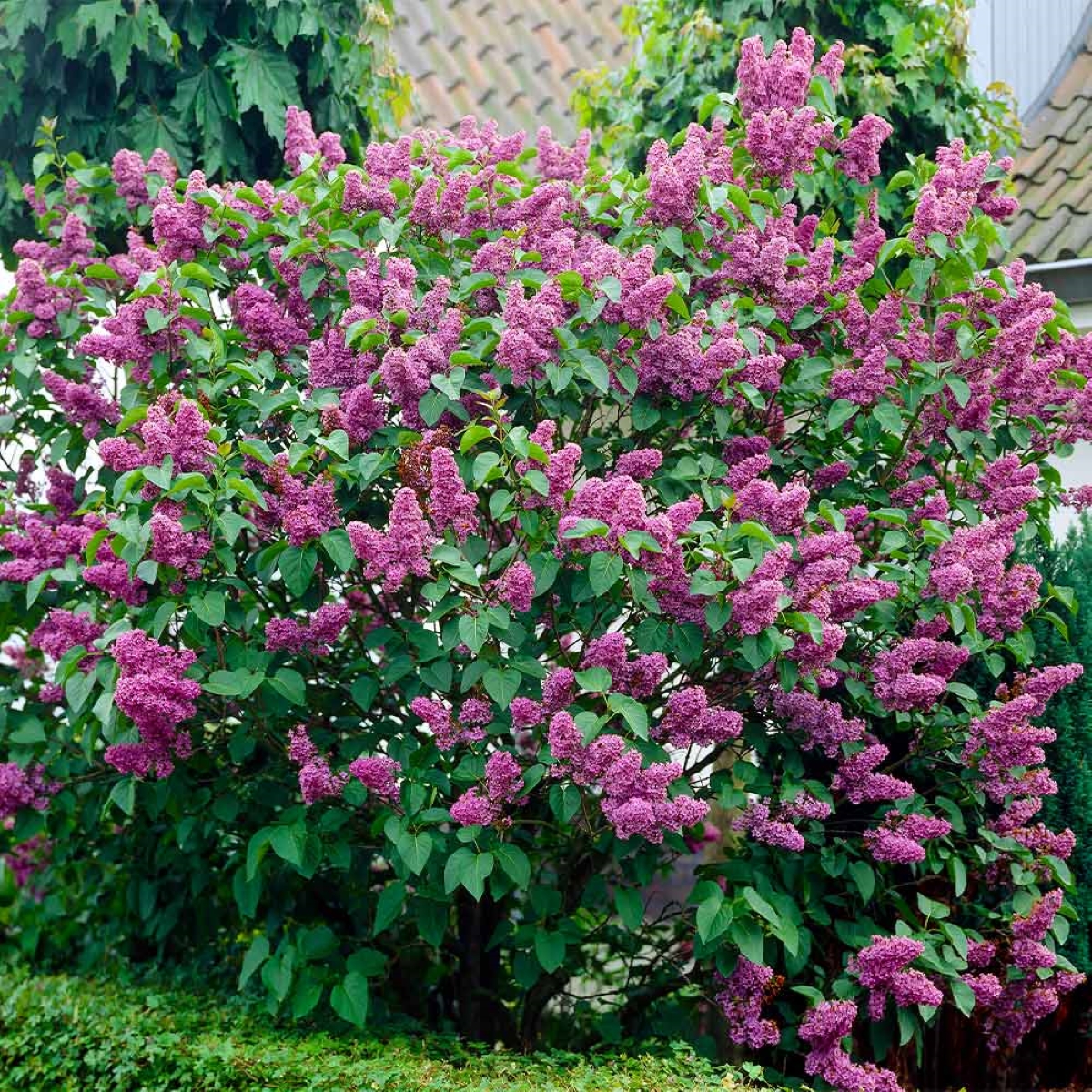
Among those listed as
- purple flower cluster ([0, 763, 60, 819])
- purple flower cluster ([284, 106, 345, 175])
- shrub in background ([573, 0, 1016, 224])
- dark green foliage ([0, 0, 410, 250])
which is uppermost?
shrub in background ([573, 0, 1016, 224])

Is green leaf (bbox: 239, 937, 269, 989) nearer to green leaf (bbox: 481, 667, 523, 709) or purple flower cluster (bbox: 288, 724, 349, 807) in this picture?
purple flower cluster (bbox: 288, 724, 349, 807)

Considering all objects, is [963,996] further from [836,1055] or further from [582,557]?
[582,557]

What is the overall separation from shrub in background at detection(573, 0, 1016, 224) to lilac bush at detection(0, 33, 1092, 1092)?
4.78ft

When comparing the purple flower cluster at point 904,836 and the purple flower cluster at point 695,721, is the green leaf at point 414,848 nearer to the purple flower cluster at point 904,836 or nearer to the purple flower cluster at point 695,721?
the purple flower cluster at point 695,721

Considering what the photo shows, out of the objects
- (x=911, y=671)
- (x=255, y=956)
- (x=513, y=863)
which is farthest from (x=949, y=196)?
(x=255, y=956)

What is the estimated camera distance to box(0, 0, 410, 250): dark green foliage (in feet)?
18.3

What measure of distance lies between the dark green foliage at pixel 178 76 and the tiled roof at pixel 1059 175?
125 inches

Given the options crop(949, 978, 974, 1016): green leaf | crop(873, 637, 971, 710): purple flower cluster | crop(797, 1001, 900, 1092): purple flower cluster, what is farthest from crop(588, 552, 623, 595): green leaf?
crop(949, 978, 974, 1016): green leaf

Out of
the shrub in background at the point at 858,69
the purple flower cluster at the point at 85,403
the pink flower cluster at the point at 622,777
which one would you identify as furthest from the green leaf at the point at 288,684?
the shrub in background at the point at 858,69

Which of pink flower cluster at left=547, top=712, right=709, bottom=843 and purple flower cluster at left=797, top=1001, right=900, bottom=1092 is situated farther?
purple flower cluster at left=797, top=1001, right=900, bottom=1092

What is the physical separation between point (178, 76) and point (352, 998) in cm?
384

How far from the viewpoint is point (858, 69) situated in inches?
238

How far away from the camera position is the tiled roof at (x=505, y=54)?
9125mm

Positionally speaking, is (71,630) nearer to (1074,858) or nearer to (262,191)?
(262,191)
